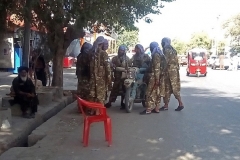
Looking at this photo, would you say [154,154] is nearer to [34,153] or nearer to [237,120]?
[34,153]

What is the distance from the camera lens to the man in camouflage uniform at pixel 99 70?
1006cm

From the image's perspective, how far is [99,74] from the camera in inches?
397

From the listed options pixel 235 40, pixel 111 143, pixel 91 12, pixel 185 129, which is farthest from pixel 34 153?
pixel 235 40

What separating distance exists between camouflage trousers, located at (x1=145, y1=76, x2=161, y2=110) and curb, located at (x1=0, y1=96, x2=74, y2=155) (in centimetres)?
250

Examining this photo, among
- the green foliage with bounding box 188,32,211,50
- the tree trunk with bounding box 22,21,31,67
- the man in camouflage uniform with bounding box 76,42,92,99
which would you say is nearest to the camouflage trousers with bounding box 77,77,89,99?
the man in camouflage uniform with bounding box 76,42,92,99

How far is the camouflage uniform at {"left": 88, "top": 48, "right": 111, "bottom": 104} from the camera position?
Result: 10070 millimetres

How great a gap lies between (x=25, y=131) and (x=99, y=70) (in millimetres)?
2379

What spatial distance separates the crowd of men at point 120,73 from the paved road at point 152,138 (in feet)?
1.86

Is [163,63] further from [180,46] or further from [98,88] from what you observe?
[180,46]

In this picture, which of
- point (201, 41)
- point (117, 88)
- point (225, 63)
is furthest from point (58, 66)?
point (201, 41)

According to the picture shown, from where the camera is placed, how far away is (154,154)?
6648 millimetres

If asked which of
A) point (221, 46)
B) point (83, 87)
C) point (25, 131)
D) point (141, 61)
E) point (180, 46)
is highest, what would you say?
point (180, 46)

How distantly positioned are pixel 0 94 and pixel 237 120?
805 centimetres

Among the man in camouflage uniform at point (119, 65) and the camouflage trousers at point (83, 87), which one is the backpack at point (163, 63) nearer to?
the man in camouflage uniform at point (119, 65)
